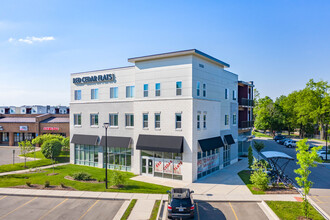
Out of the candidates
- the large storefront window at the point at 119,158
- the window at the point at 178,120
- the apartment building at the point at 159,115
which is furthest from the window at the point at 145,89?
the large storefront window at the point at 119,158

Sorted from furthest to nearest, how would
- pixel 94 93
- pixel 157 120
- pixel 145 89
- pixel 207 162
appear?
1. pixel 94 93
2. pixel 145 89
3. pixel 207 162
4. pixel 157 120

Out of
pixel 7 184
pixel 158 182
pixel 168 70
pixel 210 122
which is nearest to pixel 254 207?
pixel 158 182

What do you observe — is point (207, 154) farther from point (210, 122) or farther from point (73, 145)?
point (73, 145)

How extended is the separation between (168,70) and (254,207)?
14.8m

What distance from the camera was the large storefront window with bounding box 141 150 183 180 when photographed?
76.0ft

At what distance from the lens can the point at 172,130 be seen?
2344 cm

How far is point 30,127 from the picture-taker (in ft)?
167

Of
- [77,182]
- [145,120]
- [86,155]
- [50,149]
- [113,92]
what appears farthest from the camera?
[50,149]

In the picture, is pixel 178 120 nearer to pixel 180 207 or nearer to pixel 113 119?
pixel 113 119

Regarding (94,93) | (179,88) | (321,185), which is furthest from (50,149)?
(321,185)

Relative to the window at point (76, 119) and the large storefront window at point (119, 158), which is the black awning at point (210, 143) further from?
the window at point (76, 119)

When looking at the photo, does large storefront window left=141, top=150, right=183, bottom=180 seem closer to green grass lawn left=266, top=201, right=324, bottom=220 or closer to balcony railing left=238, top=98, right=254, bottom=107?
green grass lawn left=266, top=201, right=324, bottom=220

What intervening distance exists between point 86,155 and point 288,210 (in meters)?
24.2

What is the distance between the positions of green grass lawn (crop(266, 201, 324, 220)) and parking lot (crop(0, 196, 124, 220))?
35.5 feet
